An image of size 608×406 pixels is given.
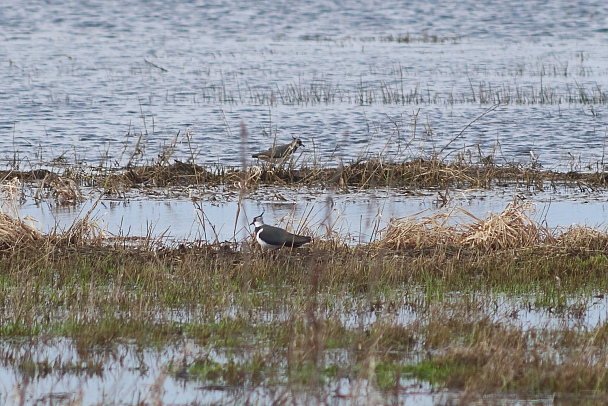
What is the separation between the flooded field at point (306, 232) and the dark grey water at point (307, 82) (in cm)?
14

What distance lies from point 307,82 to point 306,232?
58.6 feet

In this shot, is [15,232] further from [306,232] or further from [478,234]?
[478,234]

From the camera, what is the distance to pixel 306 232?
1042cm

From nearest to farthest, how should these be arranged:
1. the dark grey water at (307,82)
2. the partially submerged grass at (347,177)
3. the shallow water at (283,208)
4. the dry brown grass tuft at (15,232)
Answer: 1. the dry brown grass tuft at (15,232)
2. the shallow water at (283,208)
3. the partially submerged grass at (347,177)
4. the dark grey water at (307,82)

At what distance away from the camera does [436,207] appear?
1316cm

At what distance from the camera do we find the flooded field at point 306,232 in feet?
20.1

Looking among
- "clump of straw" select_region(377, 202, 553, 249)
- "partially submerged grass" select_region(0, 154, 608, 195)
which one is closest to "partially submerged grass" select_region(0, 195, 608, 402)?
"clump of straw" select_region(377, 202, 553, 249)

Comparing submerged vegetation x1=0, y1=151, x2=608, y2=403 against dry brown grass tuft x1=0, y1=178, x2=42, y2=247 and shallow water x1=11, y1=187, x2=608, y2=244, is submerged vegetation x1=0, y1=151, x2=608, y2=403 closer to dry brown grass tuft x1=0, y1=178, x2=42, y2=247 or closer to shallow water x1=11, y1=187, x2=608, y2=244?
dry brown grass tuft x1=0, y1=178, x2=42, y2=247

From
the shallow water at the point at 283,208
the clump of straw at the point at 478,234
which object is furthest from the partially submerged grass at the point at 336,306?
the shallow water at the point at 283,208

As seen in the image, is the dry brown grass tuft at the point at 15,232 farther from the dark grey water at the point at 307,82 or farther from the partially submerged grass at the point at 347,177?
the partially submerged grass at the point at 347,177

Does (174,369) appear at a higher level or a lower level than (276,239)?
higher

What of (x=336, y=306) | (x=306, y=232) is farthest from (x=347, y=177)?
(x=336, y=306)

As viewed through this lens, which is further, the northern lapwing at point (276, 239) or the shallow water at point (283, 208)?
the shallow water at point (283, 208)

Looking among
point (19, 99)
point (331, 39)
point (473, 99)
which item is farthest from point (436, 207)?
point (331, 39)
